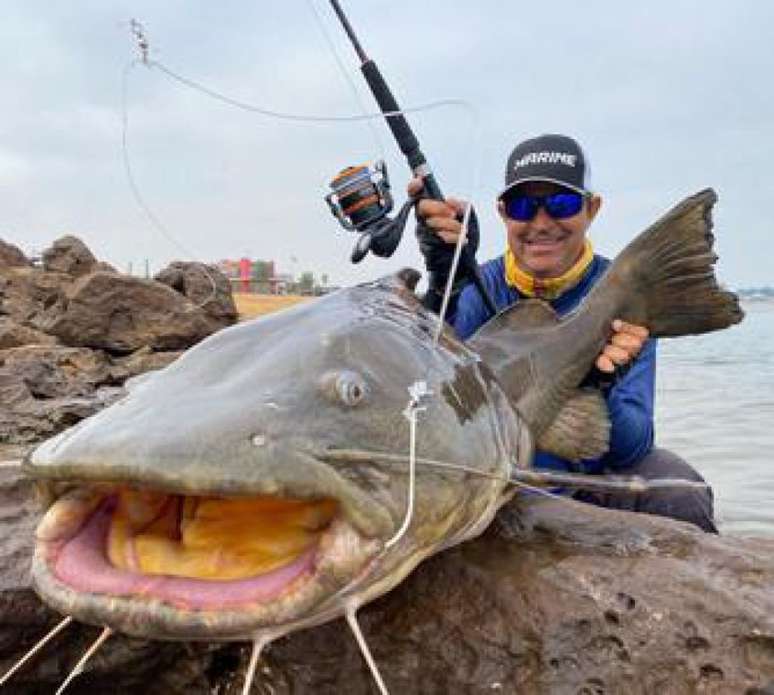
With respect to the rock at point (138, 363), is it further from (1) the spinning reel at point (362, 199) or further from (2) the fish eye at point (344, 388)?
(2) the fish eye at point (344, 388)

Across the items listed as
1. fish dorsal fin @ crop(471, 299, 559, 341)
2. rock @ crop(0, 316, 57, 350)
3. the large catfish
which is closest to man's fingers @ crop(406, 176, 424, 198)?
fish dorsal fin @ crop(471, 299, 559, 341)

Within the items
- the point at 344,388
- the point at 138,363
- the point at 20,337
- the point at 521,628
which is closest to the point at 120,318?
the point at 20,337

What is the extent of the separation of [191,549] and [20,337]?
8358 mm

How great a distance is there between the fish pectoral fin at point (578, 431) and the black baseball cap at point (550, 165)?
3.58ft

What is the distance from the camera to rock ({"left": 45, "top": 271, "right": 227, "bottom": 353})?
31.2ft

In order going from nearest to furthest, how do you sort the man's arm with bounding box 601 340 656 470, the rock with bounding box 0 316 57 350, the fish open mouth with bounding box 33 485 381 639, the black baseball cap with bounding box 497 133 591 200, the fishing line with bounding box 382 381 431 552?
the fish open mouth with bounding box 33 485 381 639
the fishing line with bounding box 382 381 431 552
the man's arm with bounding box 601 340 656 470
the black baseball cap with bounding box 497 133 591 200
the rock with bounding box 0 316 57 350

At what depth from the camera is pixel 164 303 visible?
10.0 metres

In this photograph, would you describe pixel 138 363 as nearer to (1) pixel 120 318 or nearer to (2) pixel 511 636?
(1) pixel 120 318

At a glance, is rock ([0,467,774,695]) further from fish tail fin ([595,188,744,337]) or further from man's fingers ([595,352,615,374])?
fish tail fin ([595,188,744,337])

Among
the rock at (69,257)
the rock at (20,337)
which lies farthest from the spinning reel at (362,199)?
the rock at (69,257)

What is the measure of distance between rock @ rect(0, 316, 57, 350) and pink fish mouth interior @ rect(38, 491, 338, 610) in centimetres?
798

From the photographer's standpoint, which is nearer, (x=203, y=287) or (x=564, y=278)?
(x=564, y=278)

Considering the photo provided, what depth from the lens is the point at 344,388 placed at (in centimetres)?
174

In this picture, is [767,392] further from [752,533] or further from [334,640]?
[334,640]
